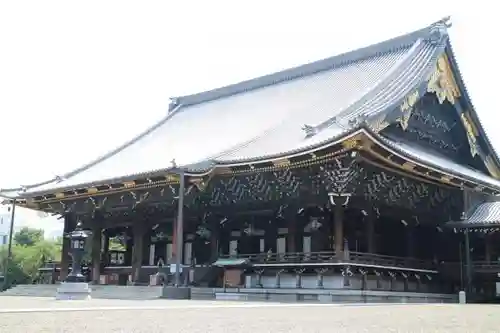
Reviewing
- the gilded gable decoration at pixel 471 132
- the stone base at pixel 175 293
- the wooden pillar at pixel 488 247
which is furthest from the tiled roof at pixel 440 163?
the stone base at pixel 175 293

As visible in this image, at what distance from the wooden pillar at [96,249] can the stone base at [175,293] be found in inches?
348

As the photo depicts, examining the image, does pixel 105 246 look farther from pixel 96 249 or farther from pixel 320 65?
pixel 320 65

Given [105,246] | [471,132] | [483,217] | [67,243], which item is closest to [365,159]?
[483,217]

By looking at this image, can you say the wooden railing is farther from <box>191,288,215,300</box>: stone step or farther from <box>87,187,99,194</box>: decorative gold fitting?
<box>87,187,99,194</box>: decorative gold fitting

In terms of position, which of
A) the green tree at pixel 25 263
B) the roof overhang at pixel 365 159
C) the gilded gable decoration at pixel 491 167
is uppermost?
the gilded gable decoration at pixel 491 167

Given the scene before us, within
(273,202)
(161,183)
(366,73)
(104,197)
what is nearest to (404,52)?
(366,73)

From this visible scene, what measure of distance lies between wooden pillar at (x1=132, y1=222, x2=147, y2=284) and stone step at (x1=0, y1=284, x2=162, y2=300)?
1.66m

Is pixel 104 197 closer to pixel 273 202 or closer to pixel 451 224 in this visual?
pixel 273 202

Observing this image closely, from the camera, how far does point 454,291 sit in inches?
928

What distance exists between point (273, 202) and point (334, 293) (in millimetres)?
4390

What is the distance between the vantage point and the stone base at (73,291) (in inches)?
648

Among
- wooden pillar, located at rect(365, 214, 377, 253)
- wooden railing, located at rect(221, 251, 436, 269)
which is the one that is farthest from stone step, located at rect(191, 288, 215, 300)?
wooden pillar, located at rect(365, 214, 377, 253)

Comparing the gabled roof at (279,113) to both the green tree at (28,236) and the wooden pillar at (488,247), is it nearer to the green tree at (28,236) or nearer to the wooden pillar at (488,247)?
the wooden pillar at (488,247)

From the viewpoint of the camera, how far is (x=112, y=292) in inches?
833
